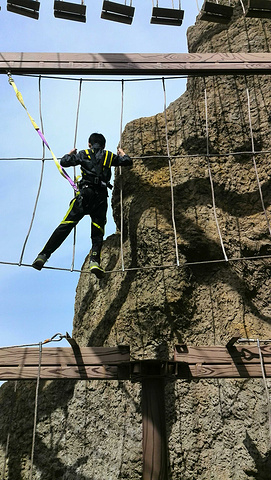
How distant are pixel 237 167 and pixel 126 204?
135 cm

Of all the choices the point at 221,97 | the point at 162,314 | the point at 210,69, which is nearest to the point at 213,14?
the point at 210,69

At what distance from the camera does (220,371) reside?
13.2ft

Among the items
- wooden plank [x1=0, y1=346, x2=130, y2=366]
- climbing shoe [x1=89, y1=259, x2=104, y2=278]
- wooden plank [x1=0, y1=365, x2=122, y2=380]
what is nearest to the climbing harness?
climbing shoe [x1=89, y1=259, x2=104, y2=278]

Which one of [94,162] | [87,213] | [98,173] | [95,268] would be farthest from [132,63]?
[95,268]

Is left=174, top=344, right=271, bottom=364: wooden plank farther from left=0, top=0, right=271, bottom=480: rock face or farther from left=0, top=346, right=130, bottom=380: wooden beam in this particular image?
left=0, top=0, right=271, bottom=480: rock face

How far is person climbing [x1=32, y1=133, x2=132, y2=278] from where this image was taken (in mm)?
4934

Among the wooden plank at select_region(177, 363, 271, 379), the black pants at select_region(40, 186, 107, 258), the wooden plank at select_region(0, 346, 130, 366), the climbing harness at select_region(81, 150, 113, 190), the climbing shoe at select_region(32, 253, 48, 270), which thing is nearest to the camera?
the wooden plank at select_region(177, 363, 271, 379)

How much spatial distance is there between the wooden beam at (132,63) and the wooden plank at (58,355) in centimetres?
277

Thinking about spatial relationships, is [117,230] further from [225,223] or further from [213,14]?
[213,14]

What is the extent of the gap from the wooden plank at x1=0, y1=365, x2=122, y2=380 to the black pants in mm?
1153

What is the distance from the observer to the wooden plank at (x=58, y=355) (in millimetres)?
4109

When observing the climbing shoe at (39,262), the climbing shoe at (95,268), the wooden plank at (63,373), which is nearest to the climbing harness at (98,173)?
the climbing shoe at (95,268)

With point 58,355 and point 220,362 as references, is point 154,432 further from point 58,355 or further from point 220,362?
point 58,355

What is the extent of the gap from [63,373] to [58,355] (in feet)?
0.49
